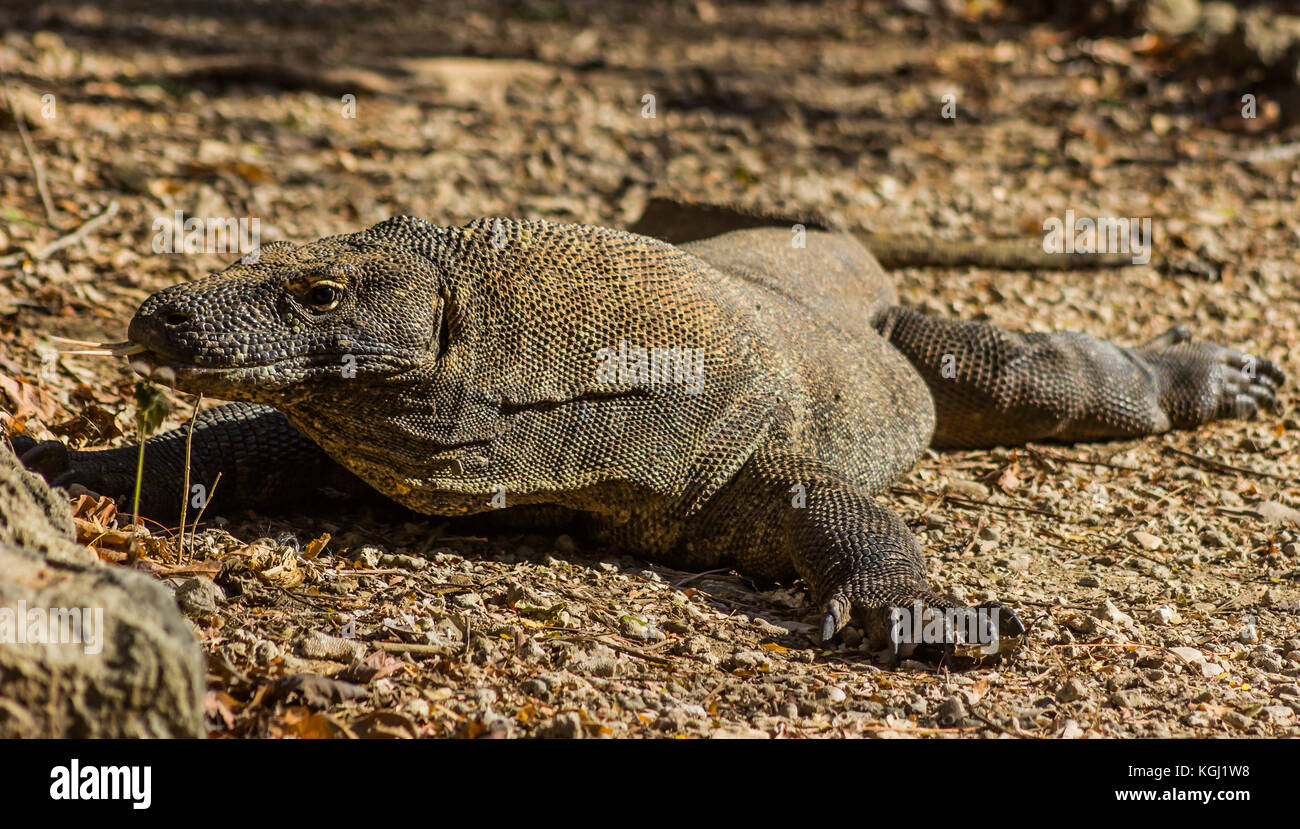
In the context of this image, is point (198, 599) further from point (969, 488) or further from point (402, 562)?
point (969, 488)

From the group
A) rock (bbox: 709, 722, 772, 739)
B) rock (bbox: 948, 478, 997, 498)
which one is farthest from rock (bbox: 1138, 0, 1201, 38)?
rock (bbox: 709, 722, 772, 739)

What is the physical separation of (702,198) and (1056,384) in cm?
275

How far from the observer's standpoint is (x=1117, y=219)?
932 centimetres

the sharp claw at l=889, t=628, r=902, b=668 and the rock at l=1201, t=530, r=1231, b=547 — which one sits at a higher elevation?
the rock at l=1201, t=530, r=1231, b=547

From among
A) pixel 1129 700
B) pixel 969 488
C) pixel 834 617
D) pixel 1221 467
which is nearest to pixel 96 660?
pixel 834 617

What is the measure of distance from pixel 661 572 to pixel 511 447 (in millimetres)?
792

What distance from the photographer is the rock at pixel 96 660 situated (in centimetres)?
239

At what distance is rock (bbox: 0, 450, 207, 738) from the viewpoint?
94.2 inches

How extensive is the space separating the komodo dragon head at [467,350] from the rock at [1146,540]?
191cm

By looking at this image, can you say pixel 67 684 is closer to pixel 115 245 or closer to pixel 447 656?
pixel 447 656

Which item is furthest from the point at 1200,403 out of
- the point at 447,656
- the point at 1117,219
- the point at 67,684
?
the point at 67,684

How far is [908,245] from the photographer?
26.4ft

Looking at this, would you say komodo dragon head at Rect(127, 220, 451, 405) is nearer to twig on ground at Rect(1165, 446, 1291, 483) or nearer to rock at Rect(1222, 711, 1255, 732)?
rock at Rect(1222, 711, 1255, 732)

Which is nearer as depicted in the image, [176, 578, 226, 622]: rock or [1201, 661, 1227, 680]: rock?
[176, 578, 226, 622]: rock
